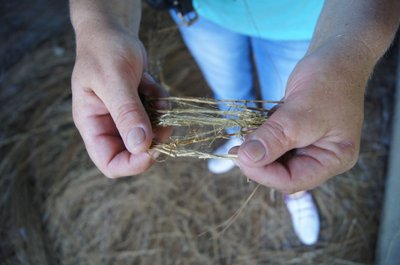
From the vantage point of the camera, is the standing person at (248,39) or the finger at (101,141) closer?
the finger at (101,141)

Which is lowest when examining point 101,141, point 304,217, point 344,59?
point 304,217

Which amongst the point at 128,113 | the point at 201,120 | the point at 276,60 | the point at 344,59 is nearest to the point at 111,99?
the point at 128,113

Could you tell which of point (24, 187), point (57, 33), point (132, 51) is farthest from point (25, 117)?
point (132, 51)

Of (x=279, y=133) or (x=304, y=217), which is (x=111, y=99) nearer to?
(x=279, y=133)

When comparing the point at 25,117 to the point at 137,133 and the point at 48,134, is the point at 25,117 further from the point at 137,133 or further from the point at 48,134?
the point at 137,133

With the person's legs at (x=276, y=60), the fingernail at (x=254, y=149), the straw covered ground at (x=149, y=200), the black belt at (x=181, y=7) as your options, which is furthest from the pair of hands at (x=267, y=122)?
the straw covered ground at (x=149, y=200)

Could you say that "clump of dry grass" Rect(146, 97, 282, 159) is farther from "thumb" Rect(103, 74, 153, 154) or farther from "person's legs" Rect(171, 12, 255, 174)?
→ "person's legs" Rect(171, 12, 255, 174)

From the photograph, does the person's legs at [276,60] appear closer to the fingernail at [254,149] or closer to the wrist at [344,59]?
the wrist at [344,59]

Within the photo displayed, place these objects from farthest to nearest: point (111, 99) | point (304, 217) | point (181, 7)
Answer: point (304, 217), point (181, 7), point (111, 99)
